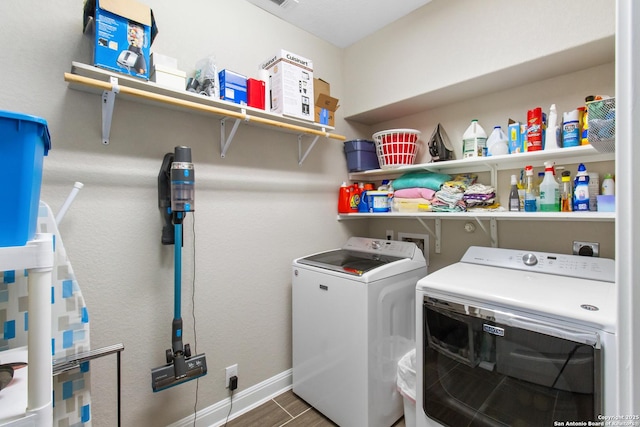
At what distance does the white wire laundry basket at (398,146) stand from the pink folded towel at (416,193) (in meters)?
0.19

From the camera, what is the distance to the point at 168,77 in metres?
1.37

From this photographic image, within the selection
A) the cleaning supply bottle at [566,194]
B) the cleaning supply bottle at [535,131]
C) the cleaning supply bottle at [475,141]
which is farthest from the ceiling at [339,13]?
the cleaning supply bottle at [566,194]

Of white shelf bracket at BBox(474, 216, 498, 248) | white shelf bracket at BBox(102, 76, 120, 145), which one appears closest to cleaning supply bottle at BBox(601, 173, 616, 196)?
white shelf bracket at BBox(474, 216, 498, 248)

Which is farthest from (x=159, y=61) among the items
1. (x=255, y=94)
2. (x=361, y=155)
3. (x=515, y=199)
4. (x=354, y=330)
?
(x=515, y=199)

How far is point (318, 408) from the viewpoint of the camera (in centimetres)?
183

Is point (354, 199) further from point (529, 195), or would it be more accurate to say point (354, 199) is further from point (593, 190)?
point (593, 190)

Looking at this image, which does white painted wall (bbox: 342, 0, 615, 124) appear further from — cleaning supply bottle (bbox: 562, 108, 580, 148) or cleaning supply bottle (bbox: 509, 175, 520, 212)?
cleaning supply bottle (bbox: 509, 175, 520, 212)

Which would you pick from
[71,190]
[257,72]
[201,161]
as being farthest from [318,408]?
[257,72]

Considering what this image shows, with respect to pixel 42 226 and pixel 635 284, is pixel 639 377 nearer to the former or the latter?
pixel 635 284

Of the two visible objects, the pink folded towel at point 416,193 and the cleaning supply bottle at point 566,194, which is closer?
the cleaning supply bottle at point 566,194

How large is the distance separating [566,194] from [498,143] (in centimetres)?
43

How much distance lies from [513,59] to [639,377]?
1656 mm

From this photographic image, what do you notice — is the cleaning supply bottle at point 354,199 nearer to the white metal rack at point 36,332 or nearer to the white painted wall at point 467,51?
the white painted wall at point 467,51

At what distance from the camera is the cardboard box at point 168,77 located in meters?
1.35
